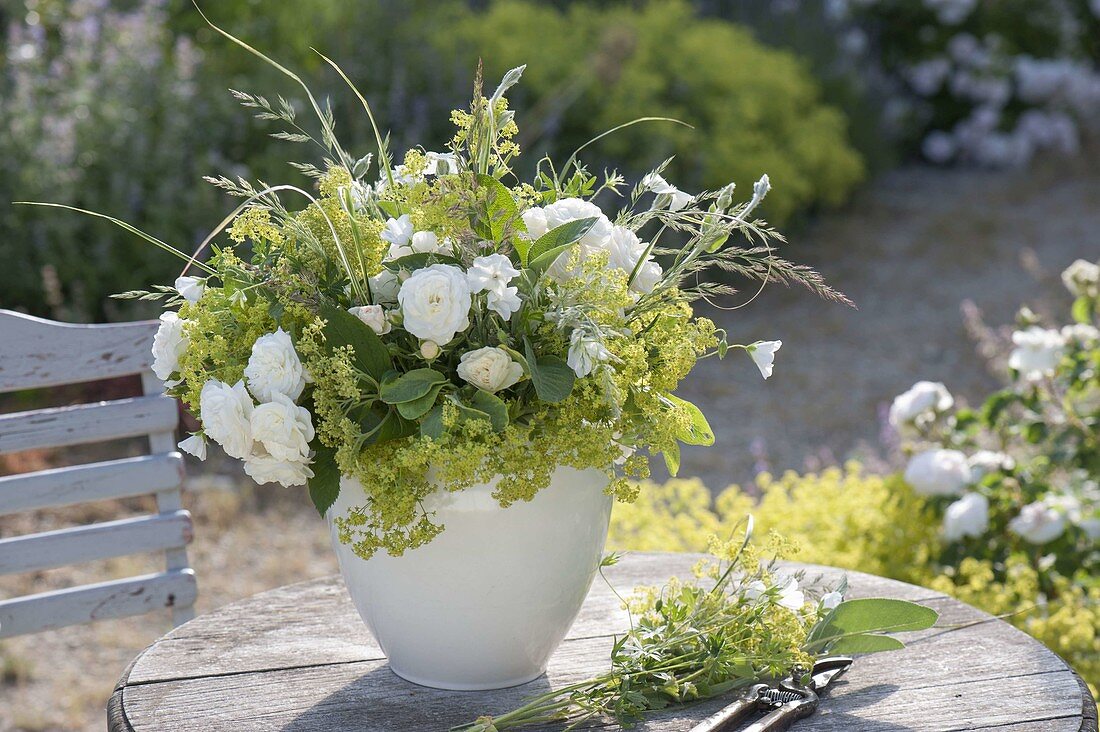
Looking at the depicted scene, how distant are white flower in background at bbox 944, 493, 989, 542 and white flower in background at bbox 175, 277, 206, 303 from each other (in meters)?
1.83

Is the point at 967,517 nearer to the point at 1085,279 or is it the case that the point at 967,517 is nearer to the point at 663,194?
the point at 1085,279

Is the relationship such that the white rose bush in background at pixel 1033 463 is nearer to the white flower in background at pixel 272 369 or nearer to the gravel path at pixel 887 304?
the gravel path at pixel 887 304

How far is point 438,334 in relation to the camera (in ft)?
3.84

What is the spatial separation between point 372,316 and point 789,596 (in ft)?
1.92

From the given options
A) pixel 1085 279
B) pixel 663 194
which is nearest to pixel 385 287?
pixel 663 194

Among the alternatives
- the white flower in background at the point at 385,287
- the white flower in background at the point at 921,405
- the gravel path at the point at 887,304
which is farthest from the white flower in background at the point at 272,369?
the gravel path at the point at 887,304

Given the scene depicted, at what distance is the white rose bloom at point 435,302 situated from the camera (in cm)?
116

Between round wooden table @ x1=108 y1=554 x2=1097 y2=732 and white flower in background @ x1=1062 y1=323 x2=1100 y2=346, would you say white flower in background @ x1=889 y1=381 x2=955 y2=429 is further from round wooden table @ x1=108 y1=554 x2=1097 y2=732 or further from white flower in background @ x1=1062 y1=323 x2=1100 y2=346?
round wooden table @ x1=108 y1=554 x2=1097 y2=732

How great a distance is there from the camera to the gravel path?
462 centimetres

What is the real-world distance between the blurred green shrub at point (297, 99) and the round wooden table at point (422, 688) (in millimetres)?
2571

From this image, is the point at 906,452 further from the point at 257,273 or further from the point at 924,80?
the point at 924,80

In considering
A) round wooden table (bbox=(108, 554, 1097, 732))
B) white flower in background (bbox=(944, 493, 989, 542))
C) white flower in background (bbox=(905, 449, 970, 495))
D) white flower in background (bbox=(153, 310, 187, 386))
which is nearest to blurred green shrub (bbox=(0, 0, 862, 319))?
white flower in background (bbox=(905, 449, 970, 495))

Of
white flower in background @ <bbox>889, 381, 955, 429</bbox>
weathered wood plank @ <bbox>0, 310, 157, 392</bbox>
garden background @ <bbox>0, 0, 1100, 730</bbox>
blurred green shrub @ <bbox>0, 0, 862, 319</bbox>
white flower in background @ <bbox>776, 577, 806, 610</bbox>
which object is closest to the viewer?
white flower in background @ <bbox>776, 577, 806, 610</bbox>

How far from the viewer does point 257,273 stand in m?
1.26
